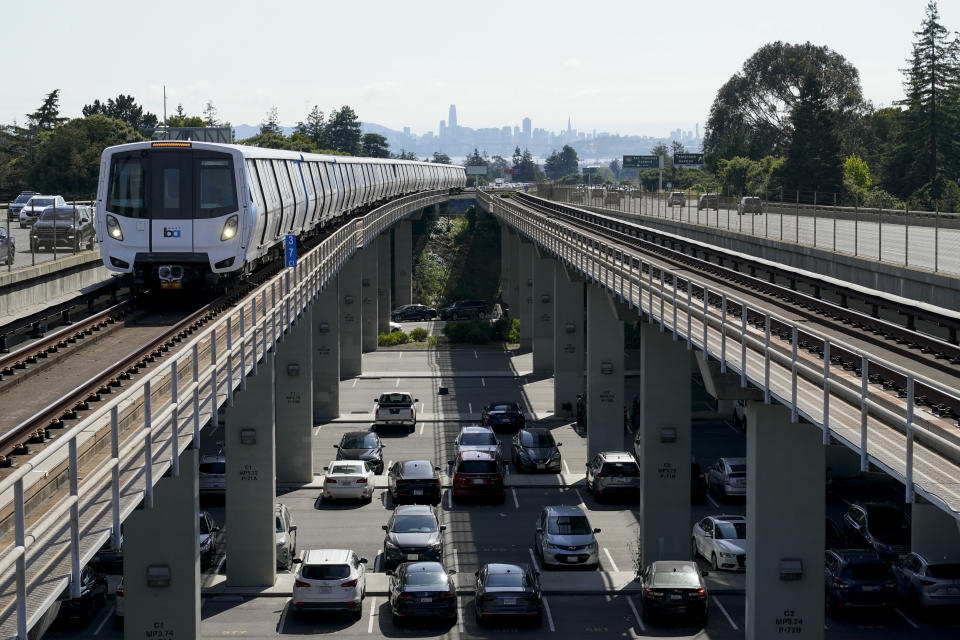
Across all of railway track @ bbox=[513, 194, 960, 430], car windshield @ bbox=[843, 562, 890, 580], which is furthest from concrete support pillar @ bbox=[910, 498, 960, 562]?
railway track @ bbox=[513, 194, 960, 430]

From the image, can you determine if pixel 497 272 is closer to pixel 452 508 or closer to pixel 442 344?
pixel 442 344

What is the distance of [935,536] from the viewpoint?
25.7 meters

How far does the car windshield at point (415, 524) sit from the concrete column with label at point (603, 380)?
11887 millimetres

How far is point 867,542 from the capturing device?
95.3 ft

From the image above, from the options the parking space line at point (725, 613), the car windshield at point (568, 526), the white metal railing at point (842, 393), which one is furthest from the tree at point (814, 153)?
the white metal railing at point (842, 393)

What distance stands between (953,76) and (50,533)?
87568 millimetres

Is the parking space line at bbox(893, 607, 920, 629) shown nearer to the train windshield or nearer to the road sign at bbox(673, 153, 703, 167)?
the train windshield

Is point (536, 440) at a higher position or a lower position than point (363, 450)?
higher

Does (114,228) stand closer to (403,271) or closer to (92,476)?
(92,476)

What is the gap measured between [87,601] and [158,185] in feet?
25.6

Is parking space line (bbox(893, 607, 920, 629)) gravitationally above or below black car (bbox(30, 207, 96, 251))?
below

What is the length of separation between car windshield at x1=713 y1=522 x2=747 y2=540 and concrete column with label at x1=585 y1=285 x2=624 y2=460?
11154mm

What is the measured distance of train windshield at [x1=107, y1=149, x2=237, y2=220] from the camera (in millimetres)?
21984

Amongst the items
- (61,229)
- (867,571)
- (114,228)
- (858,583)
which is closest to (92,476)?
(114,228)
